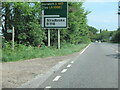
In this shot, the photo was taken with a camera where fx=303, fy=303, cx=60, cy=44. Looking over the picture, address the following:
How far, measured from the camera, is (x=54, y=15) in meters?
29.1

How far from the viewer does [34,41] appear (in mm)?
30109

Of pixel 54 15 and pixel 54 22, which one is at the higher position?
pixel 54 15

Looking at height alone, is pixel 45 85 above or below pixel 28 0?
below

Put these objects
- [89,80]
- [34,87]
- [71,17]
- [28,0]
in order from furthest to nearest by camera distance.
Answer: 1. [71,17]
2. [28,0]
3. [89,80]
4. [34,87]

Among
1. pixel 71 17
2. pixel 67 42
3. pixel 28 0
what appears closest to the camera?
pixel 28 0

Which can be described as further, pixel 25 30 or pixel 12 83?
pixel 25 30

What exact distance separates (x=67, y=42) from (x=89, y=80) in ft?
110

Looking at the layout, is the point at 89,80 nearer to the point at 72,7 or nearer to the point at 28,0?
the point at 28,0

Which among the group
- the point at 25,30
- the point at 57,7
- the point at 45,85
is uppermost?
the point at 57,7

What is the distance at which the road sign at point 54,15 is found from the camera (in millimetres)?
29203

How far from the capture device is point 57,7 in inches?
1161

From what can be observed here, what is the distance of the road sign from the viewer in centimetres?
2920

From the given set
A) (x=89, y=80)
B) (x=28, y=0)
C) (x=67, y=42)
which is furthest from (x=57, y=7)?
(x=89, y=80)

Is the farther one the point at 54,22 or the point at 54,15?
the point at 54,22
